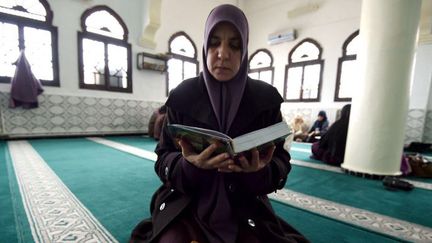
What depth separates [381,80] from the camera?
2.04 metres

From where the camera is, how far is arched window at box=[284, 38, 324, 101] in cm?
568

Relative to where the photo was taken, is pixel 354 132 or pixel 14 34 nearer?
pixel 354 132

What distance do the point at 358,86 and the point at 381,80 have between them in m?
0.20

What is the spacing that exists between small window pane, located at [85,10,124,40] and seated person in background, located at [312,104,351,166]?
4.72 meters

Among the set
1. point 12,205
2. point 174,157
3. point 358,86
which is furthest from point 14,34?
point 358,86

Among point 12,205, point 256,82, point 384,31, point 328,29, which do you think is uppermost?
point 328,29

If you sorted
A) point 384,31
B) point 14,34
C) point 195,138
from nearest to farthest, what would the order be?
point 195,138 < point 384,31 < point 14,34

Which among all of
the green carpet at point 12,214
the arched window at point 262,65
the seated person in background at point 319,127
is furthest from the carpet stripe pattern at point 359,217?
the arched window at point 262,65

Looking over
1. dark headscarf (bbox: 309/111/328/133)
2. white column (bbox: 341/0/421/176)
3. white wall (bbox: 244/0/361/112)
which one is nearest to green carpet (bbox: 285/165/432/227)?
white column (bbox: 341/0/421/176)

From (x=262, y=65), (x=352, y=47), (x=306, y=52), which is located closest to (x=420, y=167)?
(x=352, y=47)

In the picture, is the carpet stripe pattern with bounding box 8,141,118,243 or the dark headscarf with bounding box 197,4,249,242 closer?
the dark headscarf with bounding box 197,4,249,242

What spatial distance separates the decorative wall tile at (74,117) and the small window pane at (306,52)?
4.18 metres

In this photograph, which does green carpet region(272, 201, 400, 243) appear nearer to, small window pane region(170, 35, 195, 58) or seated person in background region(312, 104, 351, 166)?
seated person in background region(312, 104, 351, 166)

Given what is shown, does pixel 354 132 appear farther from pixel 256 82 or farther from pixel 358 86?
pixel 256 82
